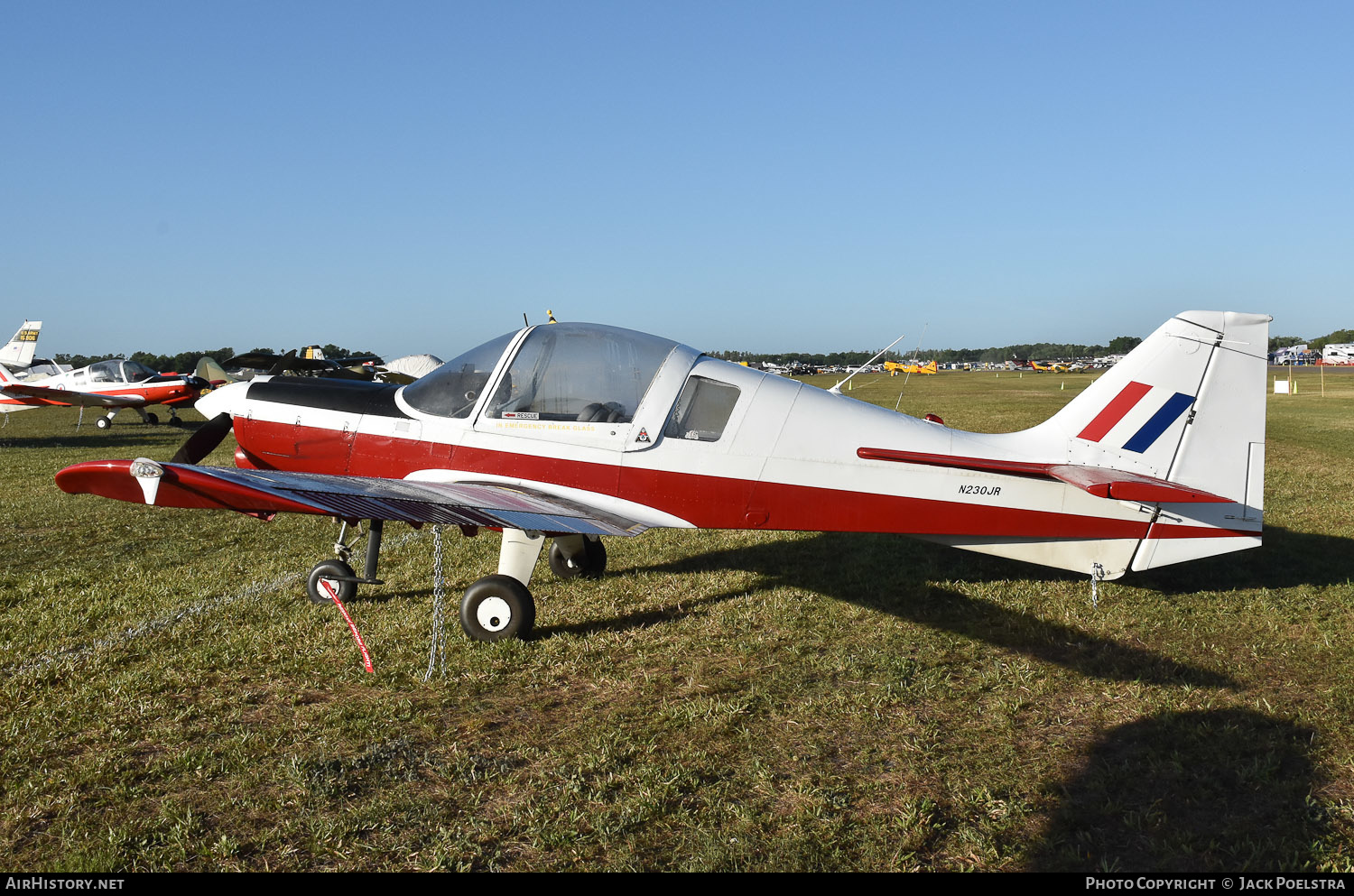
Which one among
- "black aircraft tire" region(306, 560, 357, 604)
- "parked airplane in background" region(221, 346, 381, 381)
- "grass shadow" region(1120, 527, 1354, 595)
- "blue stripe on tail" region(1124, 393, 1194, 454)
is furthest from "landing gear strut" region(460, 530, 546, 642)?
"parked airplane in background" region(221, 346, 381, 381)

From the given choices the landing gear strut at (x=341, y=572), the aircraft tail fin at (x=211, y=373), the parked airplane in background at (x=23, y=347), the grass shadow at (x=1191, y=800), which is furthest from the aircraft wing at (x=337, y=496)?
the parked airplane in background at (x=23, y=347)

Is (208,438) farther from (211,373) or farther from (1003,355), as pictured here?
(1003,355)

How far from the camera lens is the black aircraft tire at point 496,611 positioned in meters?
5.18

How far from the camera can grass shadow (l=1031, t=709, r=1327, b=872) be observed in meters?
2.98

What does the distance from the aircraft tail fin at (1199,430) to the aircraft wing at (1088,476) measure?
5.0 inches

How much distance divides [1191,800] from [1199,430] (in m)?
2.93

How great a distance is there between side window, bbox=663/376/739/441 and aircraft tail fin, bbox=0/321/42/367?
43.5m

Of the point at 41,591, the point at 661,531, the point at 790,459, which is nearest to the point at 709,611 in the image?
the point at 790,459

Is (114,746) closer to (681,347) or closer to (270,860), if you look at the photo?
(270,860)

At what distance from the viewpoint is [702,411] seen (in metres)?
5.59

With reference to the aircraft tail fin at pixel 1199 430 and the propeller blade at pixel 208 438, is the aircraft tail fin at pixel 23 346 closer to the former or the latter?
the propeller blade at pixel 208 438

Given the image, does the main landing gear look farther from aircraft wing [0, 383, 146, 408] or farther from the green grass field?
aircraft wing [0, 383, 146, 408]

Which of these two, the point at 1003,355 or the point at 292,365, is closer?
the point at 292,365

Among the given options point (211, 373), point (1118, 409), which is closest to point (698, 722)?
point (1118, 409)
